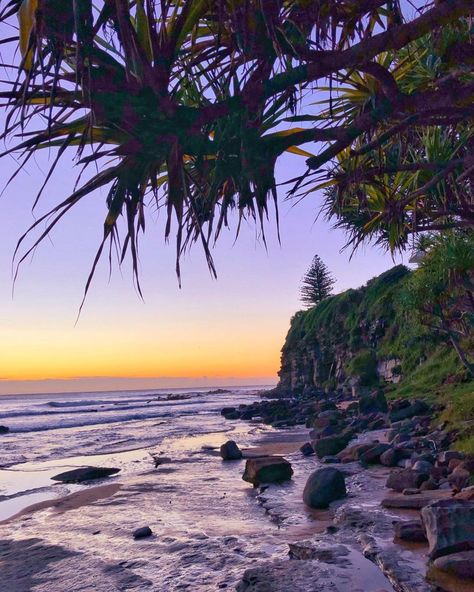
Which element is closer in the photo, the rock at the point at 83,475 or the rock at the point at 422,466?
the rock at the point at 422,466

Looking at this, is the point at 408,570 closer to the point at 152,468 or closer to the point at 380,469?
the point at 380,469

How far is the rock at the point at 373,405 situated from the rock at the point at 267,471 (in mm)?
9890

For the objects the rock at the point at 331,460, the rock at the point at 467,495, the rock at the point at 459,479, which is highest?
the rock at the point at 467,495

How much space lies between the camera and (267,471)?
8547 mm

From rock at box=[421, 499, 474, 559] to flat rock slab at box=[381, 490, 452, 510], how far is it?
142cm

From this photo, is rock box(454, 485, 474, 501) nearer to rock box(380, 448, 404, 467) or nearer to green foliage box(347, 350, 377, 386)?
rock box(380, 448, 404, 467)

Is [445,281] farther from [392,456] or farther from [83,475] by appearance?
[83,475]

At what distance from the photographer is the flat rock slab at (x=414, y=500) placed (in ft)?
18.3

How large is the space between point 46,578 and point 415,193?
523 cm

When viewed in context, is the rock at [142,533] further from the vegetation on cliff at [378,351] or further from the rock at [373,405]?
the rock at [373,405]

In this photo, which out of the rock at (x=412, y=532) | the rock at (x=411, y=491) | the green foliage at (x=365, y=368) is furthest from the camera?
the green foliage at (x=365, y=368)

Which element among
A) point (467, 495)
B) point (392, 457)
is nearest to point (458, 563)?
point (467, 495)

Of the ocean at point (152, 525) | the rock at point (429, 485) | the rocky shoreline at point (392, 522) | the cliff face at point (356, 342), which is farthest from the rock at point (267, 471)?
the cliff face at point (356, 342)

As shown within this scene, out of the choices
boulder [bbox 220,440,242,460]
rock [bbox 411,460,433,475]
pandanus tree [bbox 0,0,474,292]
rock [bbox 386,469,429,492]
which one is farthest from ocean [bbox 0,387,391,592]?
pandanus tree [bbox 0,0,474,292]
